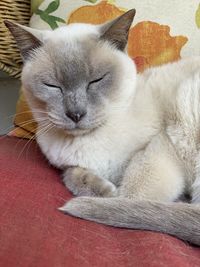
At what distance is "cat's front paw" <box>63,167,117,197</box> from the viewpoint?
3.79 ft

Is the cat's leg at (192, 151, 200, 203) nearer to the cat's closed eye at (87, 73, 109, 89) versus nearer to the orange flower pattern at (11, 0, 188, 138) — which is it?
the cat's closed eye at (87, 73, 109, 89)

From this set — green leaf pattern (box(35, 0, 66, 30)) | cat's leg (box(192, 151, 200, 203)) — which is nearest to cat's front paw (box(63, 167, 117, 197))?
cat's leg (box(192, 151, 200, 203))

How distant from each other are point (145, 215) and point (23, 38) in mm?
615

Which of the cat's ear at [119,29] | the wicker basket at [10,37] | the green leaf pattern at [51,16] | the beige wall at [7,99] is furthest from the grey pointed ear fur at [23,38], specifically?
the beige wall at [7,99]

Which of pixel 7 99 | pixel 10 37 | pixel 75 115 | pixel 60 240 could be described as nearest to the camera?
pixel 60 240

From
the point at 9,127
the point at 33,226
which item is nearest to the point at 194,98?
the point at 33,226

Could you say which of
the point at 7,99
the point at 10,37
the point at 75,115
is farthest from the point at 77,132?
the point at 7,99

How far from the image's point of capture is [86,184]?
3.90 ft

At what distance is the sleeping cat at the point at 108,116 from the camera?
1160 mm

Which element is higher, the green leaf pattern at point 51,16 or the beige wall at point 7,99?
the green leaf pattern at point 51,16

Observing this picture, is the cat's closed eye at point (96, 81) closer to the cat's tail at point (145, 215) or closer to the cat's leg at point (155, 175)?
the cat's leg at point (155, 175)

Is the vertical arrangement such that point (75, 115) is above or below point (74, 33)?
below

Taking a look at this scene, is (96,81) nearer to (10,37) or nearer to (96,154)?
(96,154)

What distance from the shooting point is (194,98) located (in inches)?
50.2
